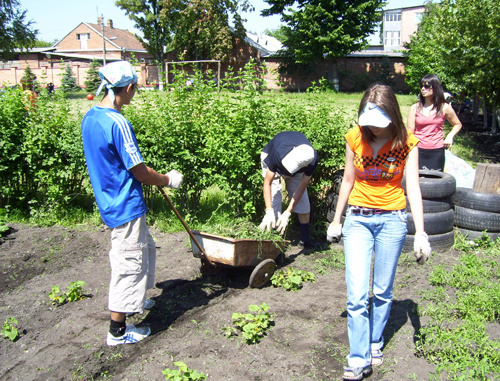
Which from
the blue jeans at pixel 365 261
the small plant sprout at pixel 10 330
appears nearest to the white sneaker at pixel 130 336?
the small plant sprout at pixel 10 330

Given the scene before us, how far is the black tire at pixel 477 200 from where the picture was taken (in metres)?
5.59

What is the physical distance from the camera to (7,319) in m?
3.94

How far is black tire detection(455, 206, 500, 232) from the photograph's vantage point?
5.59 meters

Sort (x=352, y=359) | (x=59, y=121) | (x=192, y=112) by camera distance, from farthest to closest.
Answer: (x=59, y=121) < (x=192, y=112) < (x=352, y=359)

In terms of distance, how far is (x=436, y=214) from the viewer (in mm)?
5391

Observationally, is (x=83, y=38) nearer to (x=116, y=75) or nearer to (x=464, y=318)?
(x=116, y=75)

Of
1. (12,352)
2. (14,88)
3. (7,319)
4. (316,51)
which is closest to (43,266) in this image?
(7,319)

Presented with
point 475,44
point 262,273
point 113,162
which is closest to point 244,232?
point 262,273

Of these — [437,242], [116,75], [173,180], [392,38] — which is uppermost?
[392,38]

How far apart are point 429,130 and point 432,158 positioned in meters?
0.42

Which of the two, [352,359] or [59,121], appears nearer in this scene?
[352,359]

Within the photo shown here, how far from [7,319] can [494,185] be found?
234 inches

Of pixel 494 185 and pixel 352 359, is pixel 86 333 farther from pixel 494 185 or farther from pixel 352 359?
pixel 494 185

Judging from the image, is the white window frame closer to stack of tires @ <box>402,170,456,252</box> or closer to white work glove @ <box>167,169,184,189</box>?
stack of tires @ <box>402,170,456,252</box>
